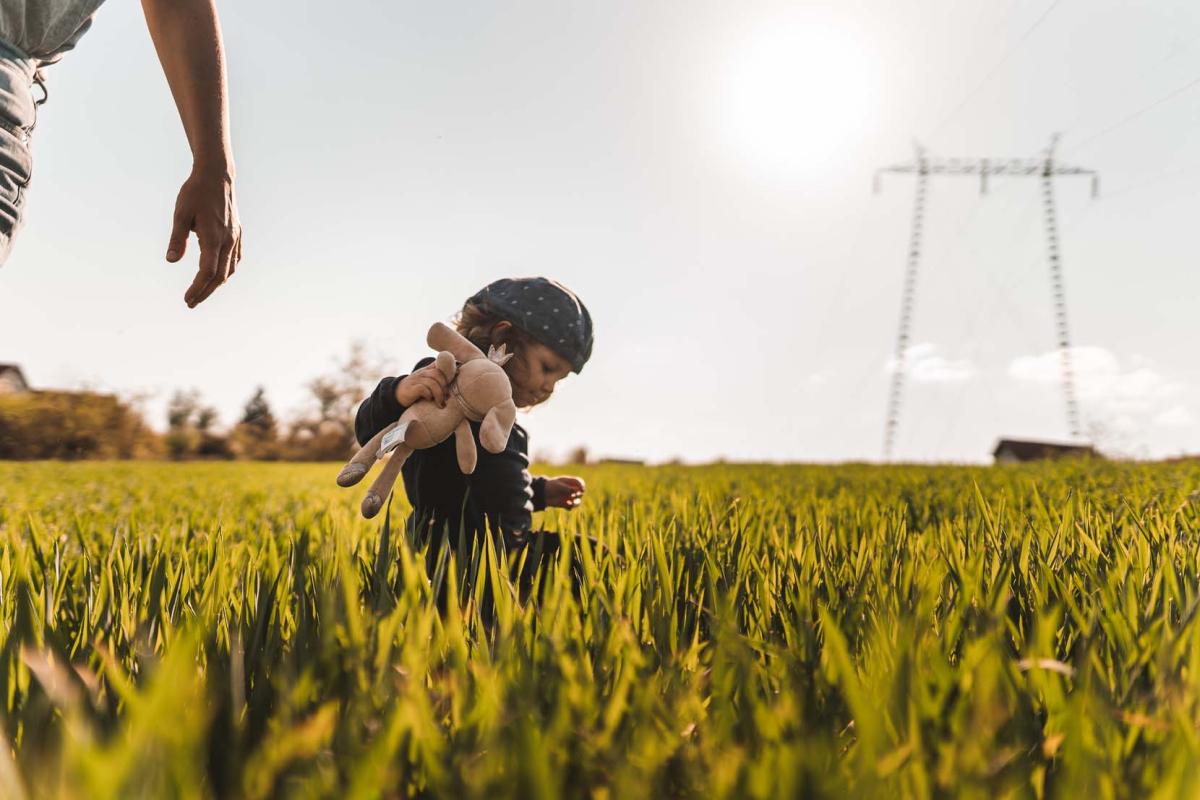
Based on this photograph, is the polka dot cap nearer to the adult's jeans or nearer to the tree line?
the adult's jeans

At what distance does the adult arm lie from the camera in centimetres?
180

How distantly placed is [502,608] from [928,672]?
561 mm

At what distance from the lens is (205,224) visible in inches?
72.1

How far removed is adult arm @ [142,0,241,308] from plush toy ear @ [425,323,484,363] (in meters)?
0.65

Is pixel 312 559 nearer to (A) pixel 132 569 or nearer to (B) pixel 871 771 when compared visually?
(A) pixel 132 569

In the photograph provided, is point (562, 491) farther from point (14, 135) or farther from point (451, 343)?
point (14, 135)

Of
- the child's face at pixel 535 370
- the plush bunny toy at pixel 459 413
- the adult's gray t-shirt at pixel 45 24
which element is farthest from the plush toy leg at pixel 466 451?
the adult's gray t-shirt at pixel 45 24

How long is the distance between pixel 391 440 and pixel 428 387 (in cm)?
18

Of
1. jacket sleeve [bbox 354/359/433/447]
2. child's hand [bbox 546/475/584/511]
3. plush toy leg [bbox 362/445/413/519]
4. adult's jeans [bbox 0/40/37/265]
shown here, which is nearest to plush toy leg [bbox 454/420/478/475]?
plush toy leg [bbox 362/445/413/519]

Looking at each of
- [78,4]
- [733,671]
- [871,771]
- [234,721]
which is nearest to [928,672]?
[733,671]

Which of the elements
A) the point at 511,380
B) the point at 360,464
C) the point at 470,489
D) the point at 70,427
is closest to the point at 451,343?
the point at 360,464

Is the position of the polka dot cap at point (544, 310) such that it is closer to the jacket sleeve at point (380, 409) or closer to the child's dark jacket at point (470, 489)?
the child's dark jacket at point (470, 489)

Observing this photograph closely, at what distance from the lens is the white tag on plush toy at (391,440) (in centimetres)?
150

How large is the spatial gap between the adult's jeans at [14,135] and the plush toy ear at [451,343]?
3.01 feet
